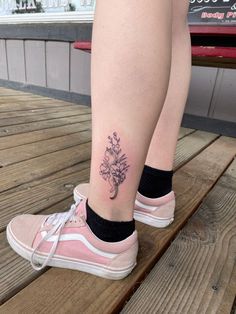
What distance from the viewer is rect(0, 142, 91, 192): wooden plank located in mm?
925

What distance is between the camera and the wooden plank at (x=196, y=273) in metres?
0.51

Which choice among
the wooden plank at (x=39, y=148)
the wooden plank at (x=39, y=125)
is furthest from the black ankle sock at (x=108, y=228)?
the wooden plank at (x=39, y=125)

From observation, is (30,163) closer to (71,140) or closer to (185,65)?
(71,140)

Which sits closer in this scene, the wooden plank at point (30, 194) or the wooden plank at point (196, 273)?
the wooden plank at point (196, 273)

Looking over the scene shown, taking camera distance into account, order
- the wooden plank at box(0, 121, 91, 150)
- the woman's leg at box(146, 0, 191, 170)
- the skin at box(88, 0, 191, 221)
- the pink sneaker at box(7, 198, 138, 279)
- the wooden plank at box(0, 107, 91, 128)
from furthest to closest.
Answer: the wooden plank at box(0, 107, 91, 128)
the wooden plank at box(0, 121, 91, 150)
the woman's leg at box(146, 0, 191, 170)
the pink sneaker at box(7, 198, 138, 279)
the skin at box(88, 0, 191, 221)

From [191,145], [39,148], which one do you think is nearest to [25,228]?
[39,148]

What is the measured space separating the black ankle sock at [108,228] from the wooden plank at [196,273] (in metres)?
0.11

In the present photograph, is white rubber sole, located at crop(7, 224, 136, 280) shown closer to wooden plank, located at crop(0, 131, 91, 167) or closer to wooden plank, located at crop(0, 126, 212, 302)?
wooden plank, located at crop(0, 126, 212, 302)

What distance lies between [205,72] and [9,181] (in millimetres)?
1426

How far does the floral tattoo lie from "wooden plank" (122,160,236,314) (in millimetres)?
211

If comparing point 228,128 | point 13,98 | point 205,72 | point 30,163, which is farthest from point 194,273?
point 13,98

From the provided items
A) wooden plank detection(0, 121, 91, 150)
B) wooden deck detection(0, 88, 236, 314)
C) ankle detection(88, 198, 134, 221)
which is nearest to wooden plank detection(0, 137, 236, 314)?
wooden deck detection(0, 88, 236, 314)

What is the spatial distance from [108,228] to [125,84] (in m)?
0.26

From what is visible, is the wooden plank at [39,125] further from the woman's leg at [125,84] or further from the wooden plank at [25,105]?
the woman's leg at [125,84]
